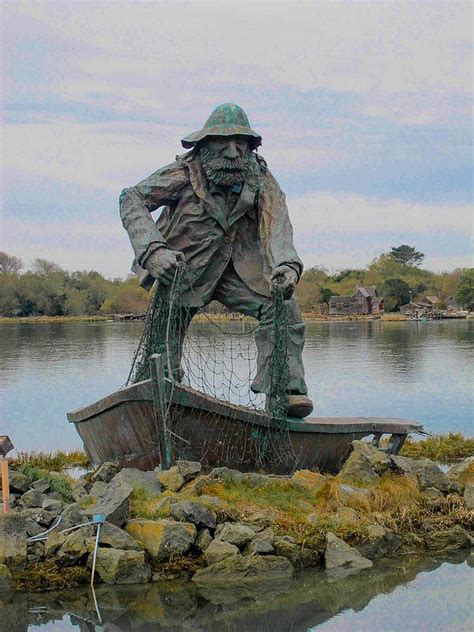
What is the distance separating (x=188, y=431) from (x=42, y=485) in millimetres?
1185

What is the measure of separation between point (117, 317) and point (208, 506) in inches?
2690

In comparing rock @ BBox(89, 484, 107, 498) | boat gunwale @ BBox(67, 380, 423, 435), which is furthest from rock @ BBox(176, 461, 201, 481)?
rock @ BBox(89, 484, 107, 498)

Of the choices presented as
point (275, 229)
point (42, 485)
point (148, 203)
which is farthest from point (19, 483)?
point (275, 229)

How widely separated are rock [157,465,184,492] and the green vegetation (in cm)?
455

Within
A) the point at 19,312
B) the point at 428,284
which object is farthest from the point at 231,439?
the point at 428,284

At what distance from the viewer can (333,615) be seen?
608cm

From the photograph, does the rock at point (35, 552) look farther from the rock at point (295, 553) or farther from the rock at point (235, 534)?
the rock at point (295, 553)

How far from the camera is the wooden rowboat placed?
7.60 meters

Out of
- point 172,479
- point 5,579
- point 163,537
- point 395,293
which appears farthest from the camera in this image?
point 395,293

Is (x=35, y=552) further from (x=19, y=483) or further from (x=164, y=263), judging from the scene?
(x=164, y=263)

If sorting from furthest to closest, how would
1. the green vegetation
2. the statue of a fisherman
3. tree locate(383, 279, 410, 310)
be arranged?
tree locate(383, 279, 410, 310)
the green vegetation
the statue of a fisherman

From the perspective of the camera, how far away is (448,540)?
7.36m

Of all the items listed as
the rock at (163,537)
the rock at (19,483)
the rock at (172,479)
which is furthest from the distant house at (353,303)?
the rock at (163,537)

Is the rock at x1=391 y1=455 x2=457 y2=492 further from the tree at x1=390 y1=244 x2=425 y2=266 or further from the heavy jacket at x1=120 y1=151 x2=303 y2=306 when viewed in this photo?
the tree at x1=390 y1=244 x2=425 y2=266
